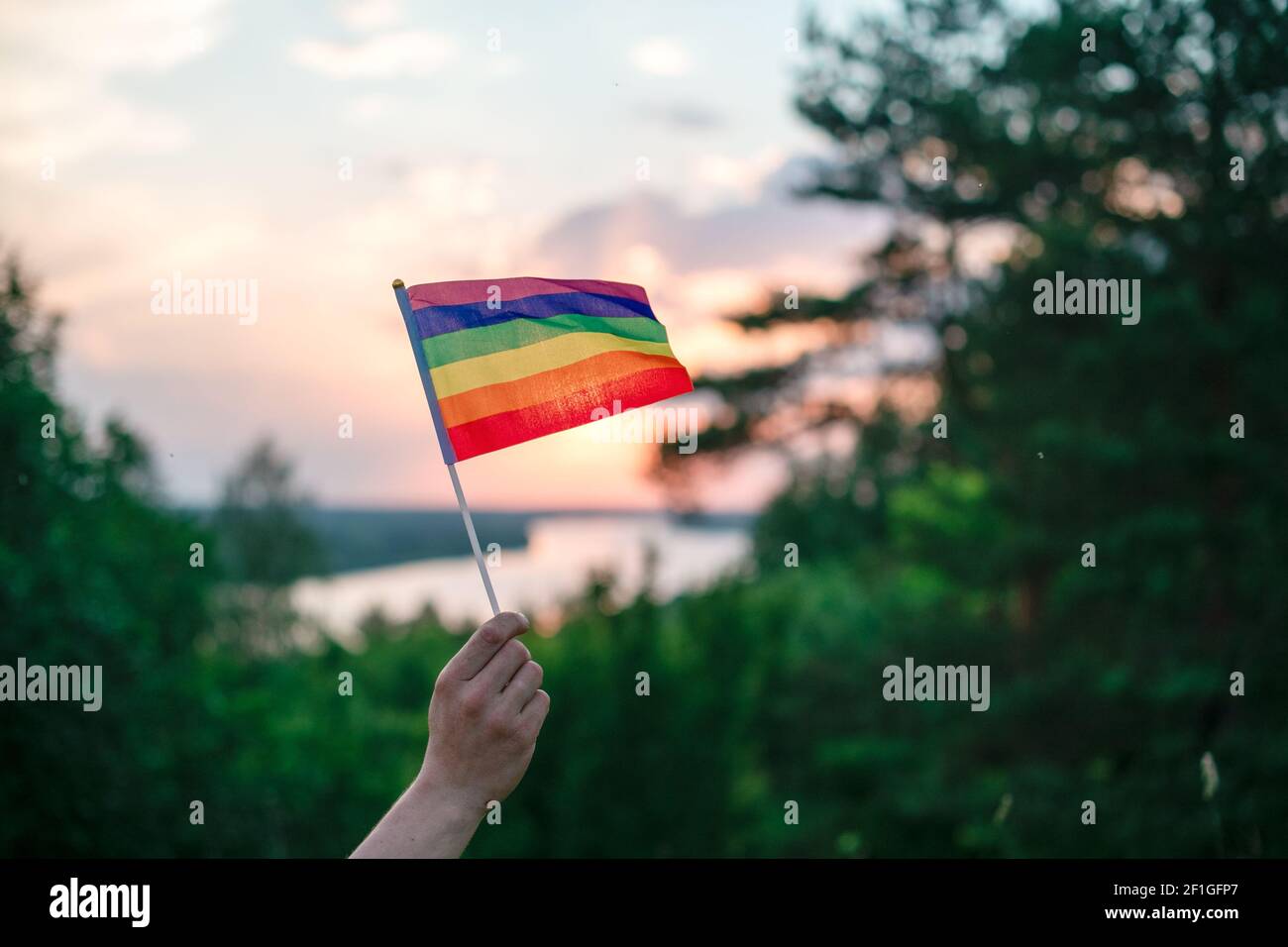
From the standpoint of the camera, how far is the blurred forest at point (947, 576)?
10.3m

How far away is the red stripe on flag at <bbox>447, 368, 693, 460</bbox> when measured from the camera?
2.84 meters

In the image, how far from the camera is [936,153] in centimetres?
2009

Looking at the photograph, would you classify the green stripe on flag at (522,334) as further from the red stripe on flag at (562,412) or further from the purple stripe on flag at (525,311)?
the red stripe on flag at (562,412)

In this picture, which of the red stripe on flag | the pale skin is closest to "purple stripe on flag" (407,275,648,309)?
the red stripe on flag

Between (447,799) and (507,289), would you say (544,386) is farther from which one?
(447,799)

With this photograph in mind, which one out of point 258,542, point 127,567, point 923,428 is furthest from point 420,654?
point 258,542

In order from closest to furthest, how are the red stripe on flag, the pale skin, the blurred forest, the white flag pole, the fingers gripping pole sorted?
1. the pale skin
2. the fingers gripping pole
3. the white flag pole
4. the red stripe on flag
5. the blurred forest

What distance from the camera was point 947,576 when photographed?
1875cm

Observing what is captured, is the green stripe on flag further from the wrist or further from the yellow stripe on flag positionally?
the wrist

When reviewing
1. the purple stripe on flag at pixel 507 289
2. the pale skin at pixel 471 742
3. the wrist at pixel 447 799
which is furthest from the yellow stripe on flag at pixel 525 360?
the wrist at pixel 447 799

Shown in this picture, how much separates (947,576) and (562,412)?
1682 cm

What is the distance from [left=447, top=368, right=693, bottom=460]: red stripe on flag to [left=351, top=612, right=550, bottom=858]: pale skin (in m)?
0.92
